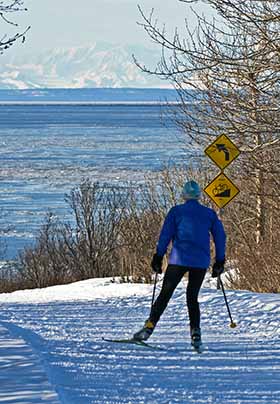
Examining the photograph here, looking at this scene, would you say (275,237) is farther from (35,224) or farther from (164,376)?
(35,224)

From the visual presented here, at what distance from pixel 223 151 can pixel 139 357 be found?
7590 mm

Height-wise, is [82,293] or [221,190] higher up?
[221,190]

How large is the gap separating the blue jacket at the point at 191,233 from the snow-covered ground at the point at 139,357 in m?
1.05

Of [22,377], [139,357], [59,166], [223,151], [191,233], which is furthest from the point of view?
[59,166]

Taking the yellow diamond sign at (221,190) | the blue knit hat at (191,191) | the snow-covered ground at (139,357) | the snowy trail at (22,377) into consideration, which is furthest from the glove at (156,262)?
the yellow diamond sign at (221,190)

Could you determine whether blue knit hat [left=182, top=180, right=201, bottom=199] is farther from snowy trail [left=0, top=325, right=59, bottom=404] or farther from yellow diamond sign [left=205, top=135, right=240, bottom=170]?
yellow diamond sign [left=205, top=135, right=240, bottom=170]

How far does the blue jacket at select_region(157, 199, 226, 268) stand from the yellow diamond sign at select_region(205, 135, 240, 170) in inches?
257

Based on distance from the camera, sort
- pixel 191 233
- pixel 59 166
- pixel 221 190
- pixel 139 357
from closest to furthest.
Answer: pixel 139 357, pixel 191 233, pixel 221 190, pixel 59 166

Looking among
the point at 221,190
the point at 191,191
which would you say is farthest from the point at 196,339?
the point at 221,190

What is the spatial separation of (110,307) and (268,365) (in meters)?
6.09

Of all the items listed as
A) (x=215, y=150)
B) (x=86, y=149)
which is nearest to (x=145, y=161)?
(x=86, y=149)

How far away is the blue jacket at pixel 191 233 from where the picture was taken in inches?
445

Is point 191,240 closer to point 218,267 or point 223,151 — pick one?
point 218,267

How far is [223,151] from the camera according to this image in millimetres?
17953
